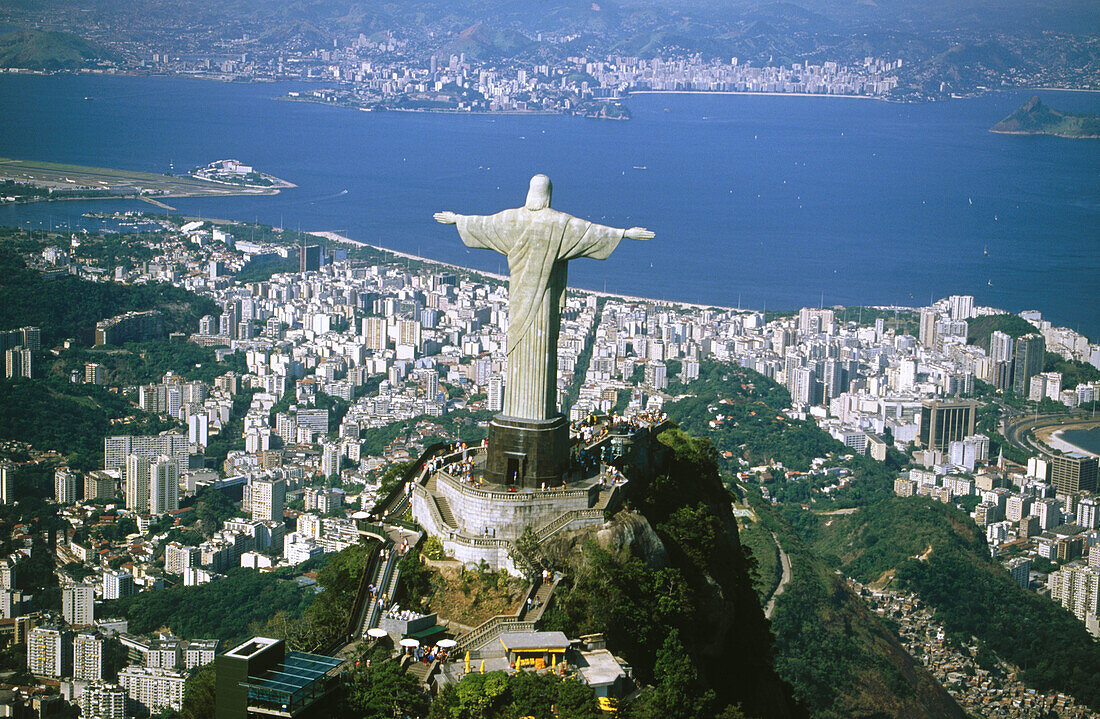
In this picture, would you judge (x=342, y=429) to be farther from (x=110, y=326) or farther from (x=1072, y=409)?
(x=1072, y=409)

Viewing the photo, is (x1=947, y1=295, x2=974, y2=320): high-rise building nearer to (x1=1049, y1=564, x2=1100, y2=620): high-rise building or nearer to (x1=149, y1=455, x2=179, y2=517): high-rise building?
(x1=1049, y1=564, x2=1100, y2=620): high-rise building

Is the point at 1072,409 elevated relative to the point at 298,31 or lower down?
lower down

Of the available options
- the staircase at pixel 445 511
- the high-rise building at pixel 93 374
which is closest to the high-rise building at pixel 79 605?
the staircase at pixel 445 511

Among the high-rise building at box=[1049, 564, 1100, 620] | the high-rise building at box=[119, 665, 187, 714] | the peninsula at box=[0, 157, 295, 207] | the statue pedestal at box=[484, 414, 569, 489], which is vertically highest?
the statue pedestal at box=[484, 414, 569, 489]

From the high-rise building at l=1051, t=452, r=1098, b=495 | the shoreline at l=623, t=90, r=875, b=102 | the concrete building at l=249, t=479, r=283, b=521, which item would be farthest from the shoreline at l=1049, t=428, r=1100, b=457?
the shoreline at l=623, t=90, r=875, b=102

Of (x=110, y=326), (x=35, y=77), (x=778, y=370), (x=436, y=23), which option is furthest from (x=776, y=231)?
(x=436, y=23)

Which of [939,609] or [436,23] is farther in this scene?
[436,23]

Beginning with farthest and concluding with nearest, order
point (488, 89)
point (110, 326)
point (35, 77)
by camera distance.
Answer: point (488, 89) < point (35, 77) < point (110, 326)

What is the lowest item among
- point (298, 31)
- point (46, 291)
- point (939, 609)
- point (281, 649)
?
point (939, 609)
